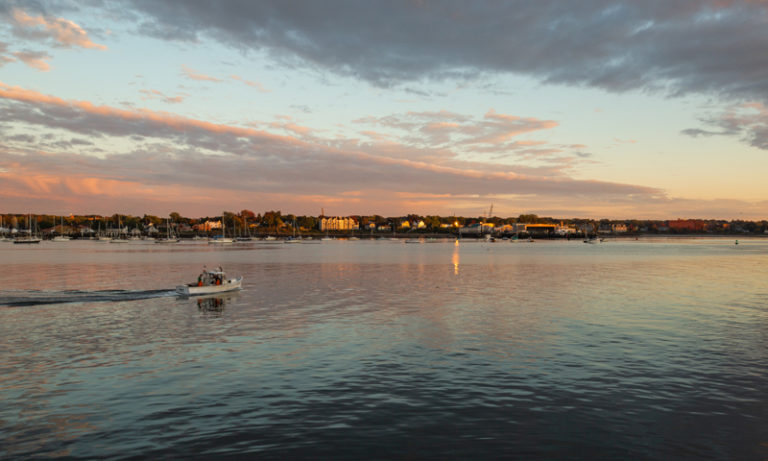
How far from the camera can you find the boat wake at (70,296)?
2304 inches

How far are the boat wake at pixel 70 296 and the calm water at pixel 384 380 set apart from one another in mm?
1007

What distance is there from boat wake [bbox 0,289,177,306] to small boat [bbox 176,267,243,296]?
8.29 ft

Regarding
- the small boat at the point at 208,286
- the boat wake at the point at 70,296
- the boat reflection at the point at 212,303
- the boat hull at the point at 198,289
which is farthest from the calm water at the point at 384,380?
the small boat at the point at 208,286

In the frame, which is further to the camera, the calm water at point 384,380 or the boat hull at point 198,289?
the boat hull at point 198,289

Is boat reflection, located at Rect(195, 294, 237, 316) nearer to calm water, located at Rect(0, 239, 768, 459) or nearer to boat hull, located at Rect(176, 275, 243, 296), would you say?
calm water, located at Rect(0, 239, 768, 459)

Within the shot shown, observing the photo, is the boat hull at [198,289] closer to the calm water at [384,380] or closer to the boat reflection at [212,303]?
the boat reflection at [212,303]

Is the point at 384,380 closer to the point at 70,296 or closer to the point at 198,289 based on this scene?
the point at 198,289

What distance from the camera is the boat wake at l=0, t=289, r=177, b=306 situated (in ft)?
192

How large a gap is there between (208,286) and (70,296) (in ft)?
51.7

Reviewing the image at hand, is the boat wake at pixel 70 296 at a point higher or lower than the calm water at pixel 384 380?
lower

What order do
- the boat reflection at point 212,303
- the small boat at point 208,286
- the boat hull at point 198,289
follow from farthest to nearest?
the small boat at point 208,286, the boat hull at point 198,289, the boat reflection at point 212,303

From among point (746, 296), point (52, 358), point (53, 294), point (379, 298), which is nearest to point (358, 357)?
point (52, 358)

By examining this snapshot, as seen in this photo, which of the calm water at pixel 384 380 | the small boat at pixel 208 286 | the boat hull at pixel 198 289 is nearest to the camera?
the calm water at pixel 384 380

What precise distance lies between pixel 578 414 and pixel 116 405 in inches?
793
